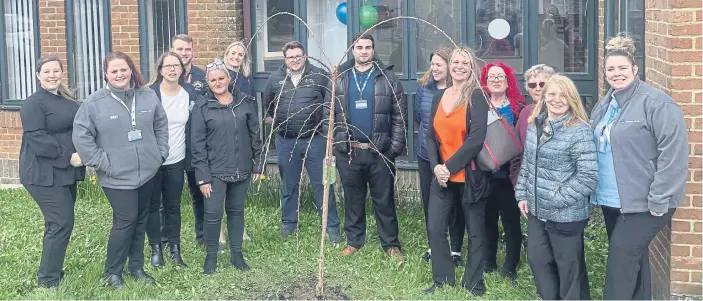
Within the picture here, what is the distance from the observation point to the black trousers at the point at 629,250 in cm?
569

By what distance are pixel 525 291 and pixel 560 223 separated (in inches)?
37.8

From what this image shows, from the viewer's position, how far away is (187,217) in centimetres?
930

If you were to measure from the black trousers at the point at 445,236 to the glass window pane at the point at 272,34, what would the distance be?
157 inches

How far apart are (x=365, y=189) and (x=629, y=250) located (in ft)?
9.19

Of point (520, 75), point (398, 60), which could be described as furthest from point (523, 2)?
point (398, 60)

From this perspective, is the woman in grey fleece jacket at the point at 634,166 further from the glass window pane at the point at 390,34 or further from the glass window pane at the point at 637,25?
the glass window pane at the point at 390,34


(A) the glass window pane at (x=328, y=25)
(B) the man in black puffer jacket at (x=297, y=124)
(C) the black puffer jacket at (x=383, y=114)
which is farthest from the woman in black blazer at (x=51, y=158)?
(A) the glass window pane at (x=328, y=25)

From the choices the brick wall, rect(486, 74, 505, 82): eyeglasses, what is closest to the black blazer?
rect(486, 74, 505, 82): eyeglasses

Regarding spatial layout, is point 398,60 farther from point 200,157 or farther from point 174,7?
point 200,157

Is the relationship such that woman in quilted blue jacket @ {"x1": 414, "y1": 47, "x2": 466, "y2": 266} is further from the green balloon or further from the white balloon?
the green balloon

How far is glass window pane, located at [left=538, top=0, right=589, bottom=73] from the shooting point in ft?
30.7

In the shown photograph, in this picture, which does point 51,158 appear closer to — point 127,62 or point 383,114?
point 127,62

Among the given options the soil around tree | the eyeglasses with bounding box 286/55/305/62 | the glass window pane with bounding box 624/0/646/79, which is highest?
the glass window pane with bounding box 624/0/646/79

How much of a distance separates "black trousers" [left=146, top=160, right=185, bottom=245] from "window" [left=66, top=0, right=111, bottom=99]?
3.98 meters
